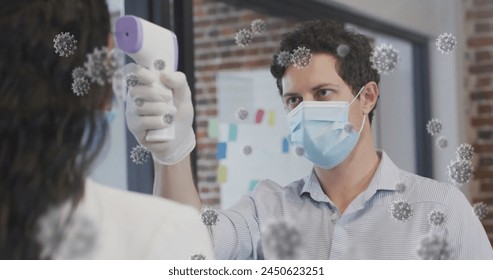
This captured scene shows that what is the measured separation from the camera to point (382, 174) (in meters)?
1.78

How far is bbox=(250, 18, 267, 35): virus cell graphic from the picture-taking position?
186cm

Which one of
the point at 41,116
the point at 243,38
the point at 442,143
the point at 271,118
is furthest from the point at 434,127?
the point at 41,116

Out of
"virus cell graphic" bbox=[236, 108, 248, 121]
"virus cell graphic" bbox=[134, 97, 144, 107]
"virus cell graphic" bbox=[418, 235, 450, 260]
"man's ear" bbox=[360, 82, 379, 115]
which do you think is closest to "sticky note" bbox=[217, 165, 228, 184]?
"virus cell graphic" bbox=[236, 108, 248, 121]

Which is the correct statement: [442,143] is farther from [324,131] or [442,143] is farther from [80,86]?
[80,86]

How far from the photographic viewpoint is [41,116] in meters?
1.84

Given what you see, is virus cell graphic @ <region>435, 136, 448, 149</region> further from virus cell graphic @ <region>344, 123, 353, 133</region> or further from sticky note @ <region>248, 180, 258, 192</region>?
sticky note @ <region>248, 180, 258, 192</region>

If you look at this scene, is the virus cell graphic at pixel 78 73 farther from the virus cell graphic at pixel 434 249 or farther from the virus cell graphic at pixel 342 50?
the virus cell graphic at pixel 434 249

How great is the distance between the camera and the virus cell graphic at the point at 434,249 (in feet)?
5.71

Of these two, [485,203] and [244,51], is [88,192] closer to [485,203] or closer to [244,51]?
[244,51]

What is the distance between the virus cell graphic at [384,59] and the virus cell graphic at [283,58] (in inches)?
7.1

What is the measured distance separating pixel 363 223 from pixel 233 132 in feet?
1.18
